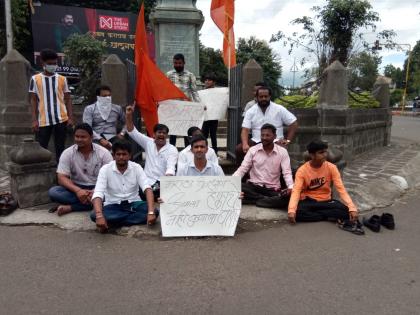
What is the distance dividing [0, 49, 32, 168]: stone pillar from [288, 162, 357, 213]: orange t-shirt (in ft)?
16.4

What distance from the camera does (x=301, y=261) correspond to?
3.84m

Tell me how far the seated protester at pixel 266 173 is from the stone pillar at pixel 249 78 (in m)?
1.44

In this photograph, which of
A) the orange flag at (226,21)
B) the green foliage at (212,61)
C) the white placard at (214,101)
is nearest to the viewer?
the white placard at (214,101)

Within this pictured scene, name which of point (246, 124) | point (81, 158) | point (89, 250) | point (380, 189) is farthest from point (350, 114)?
Result: point (89, 250)

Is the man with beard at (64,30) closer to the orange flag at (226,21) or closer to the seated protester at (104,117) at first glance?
the orange flag at (226,21)

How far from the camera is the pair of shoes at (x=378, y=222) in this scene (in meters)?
4.72

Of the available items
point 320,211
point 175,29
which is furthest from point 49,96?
point 175,29

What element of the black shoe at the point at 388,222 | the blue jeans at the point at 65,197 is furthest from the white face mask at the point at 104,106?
the black shoe at the point at 388,222

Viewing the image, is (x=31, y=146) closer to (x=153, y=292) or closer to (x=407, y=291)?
(x=153, y=292)

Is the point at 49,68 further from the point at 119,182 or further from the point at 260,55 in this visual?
the point at 260,55

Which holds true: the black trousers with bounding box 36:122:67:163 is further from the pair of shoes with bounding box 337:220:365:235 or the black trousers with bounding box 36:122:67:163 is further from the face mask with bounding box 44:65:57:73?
the pair of shoes with bounding box 337:220:365:235

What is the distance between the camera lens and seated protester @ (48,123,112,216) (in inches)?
193

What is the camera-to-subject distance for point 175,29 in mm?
10469

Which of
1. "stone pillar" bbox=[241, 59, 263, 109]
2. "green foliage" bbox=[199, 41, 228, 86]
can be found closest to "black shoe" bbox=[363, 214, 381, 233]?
"stone pillar" bbox=[241, 59, 263, 109]
